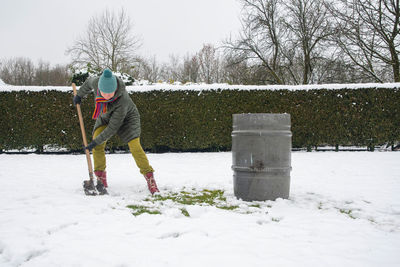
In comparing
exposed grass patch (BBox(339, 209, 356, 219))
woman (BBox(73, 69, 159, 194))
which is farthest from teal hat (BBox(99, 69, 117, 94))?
exposed grass patch (BBox(339, 209, 356, 219))

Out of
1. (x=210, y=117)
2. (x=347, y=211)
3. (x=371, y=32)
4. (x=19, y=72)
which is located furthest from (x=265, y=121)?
(x=19, y=72)

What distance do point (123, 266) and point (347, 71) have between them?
16.5 meters

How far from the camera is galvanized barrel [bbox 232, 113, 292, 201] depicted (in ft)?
12.8

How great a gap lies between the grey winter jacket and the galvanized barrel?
156cm

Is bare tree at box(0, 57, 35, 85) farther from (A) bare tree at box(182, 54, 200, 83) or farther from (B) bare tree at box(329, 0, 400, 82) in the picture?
(B) bare tree at box(329, 0, 400, 82)

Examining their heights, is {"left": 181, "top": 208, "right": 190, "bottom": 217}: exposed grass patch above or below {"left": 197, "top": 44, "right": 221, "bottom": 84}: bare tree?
below

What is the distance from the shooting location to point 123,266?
2131 millimetres

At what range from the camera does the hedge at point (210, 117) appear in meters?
9.48

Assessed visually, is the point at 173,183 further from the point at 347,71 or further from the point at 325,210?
the point at 347,71

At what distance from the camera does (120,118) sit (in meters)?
4.19

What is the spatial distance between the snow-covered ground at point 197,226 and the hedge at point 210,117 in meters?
4.32

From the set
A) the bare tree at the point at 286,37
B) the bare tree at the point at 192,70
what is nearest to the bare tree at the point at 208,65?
the bare tree at the point at 192,70

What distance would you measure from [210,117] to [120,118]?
5.73m

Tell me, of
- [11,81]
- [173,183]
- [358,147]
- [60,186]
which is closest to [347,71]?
[358,147]
